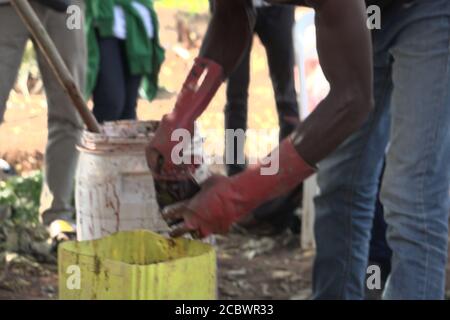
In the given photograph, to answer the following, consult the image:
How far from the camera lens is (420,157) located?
316 centimetres

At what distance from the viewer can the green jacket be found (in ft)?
16.8

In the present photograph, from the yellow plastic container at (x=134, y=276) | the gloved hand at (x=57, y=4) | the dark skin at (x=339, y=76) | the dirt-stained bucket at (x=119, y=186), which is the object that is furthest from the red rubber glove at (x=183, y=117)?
the gloved hand at (x=57, y=4)

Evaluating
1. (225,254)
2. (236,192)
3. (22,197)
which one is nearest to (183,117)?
(236,192)

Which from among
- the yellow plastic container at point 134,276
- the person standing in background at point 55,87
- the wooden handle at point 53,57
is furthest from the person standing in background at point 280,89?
the yellow plastic container at point 134,276

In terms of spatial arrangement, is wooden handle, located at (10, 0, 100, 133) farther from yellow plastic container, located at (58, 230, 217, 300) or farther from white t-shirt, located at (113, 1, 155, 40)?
white t-shirt, located at (113, 1, 155, 40)

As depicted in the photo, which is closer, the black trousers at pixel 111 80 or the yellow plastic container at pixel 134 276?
the yellow plastic container at pixel 134 276

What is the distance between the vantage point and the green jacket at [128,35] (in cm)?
511

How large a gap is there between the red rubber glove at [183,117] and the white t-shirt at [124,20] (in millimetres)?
2245

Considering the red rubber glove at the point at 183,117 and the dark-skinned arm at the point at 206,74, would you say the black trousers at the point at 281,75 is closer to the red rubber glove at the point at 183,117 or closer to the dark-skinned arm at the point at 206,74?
the dark-skinned arm at the point at 206,74

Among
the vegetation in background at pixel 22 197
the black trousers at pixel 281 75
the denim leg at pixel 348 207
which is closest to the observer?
the denim leg at pixel 348 207

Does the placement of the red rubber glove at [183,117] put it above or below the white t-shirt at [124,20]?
below

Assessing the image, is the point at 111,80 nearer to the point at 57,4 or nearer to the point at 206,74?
the point at 57,4

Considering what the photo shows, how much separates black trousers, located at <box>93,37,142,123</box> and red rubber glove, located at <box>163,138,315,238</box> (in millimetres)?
2715

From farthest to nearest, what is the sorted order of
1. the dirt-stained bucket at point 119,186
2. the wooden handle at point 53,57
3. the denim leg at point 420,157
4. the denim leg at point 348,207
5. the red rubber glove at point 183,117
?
the wooden handle at point 53,57
the dirt-stained bucket at point 119,186
the denim leg at point 348,207
the denim leg at point 420,157
the red rubber glove at point 183,117
